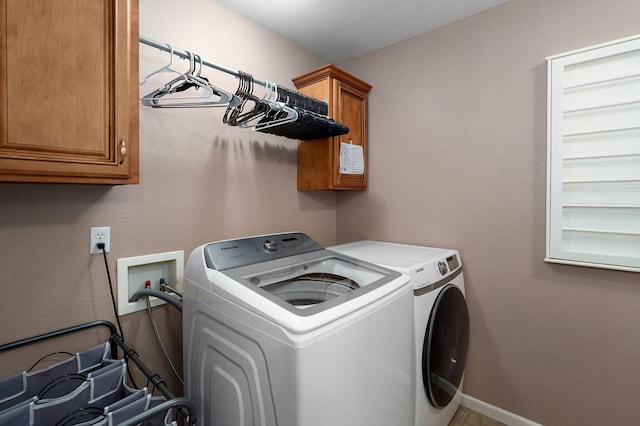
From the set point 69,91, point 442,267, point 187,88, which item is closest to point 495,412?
point 442,267

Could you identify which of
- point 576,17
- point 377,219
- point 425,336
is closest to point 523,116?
point 576,17

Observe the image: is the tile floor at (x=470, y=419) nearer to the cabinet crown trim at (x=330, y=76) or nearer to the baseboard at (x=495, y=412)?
the baseboard at (x=495, y=412)

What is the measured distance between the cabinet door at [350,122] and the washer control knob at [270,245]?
2.39ft

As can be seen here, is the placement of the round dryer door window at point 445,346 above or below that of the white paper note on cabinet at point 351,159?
below

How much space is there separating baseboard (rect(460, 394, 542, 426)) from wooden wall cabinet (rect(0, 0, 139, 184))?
2.29m

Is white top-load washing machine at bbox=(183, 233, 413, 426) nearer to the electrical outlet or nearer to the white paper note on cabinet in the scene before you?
the electrical outlet

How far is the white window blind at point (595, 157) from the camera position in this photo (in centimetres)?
136

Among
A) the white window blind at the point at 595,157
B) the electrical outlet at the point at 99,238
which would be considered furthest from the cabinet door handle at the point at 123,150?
the white window blind at the point at 595,157

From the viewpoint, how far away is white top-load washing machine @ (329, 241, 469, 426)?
1.37 m

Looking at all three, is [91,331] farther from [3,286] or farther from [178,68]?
[178,68]

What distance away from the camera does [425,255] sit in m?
1.69

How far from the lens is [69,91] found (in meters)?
0.88

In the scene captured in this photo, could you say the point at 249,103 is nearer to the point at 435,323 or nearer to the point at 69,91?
the point at 69,91

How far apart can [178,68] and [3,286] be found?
3.98 feet
